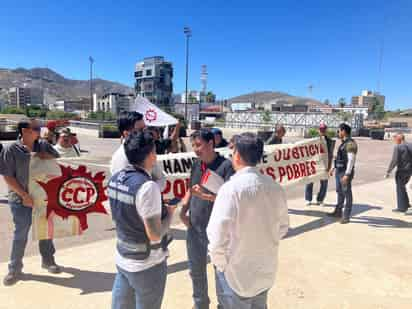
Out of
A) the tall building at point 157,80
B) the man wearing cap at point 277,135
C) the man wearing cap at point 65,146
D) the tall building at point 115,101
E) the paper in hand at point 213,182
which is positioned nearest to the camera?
the paper in hand at point 213,182

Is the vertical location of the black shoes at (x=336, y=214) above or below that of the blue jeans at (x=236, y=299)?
below

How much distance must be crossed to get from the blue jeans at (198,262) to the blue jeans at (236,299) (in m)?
0.69

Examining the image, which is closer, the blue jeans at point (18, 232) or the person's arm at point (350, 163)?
the blue jeans at point (18, 232)

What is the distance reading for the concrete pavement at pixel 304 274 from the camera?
329cm

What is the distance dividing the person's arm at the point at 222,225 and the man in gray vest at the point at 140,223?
35cm

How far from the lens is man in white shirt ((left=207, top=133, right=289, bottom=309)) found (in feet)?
6.08

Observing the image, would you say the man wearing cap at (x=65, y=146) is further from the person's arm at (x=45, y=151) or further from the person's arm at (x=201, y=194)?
the person's arm at (x=201, y=194)

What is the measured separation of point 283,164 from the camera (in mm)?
6227

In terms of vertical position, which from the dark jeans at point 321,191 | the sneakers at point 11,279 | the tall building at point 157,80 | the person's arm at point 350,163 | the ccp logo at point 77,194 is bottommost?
the sneakers at point 11,279

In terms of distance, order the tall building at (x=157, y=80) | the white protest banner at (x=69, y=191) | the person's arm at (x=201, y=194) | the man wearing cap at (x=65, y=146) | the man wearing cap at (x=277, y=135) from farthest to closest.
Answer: the tall building at (x=157, y=80) → the man wearing cap at (x=277, y=135) → the man wearing cap at (x=65, y=146) → the white protest banner at (x=69, y=191) → the person's arm at (x=201, y=194)

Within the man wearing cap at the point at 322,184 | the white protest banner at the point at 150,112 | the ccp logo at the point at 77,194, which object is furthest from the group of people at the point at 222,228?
the man wearing cap at the point at 322,184

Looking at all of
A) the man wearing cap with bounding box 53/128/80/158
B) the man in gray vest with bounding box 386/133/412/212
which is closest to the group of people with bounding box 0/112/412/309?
the man wearing cap with bounding box 53/128/80/158

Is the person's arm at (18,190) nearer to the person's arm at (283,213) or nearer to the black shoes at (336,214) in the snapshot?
the person's arm at (283,213)

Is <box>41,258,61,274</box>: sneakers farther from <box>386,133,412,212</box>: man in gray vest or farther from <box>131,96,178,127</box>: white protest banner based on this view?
<box>386,133,412,212</box>: man in gray vest
